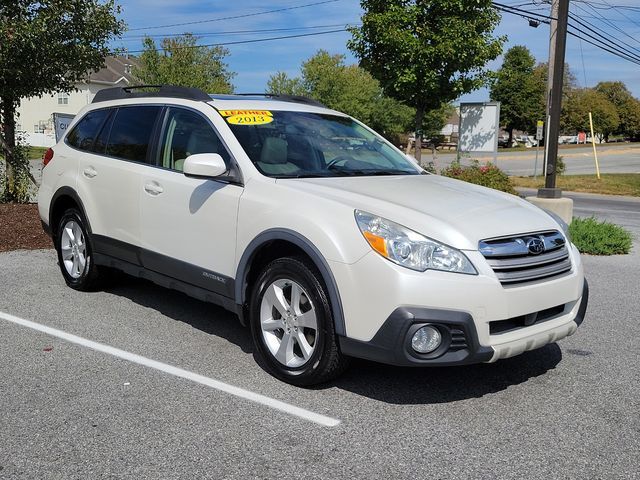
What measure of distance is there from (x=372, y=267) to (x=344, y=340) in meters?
0.47

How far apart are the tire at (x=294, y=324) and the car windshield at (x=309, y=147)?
77 centimetres

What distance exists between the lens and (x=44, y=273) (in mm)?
7215

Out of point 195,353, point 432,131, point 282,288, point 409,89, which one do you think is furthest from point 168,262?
point 432,131

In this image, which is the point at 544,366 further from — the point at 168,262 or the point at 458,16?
the point at 458,16

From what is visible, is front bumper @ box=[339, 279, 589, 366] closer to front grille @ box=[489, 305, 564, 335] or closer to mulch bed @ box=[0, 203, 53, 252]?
front grille @ box=[489, 305, 564, 335]

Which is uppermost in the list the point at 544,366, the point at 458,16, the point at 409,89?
the point at 458,16

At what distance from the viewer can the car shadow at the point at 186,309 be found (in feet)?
17.2

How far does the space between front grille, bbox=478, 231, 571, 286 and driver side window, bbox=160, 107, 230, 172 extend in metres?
2.13

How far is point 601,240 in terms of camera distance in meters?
9.32

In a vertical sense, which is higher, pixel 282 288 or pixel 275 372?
pixel 282 288

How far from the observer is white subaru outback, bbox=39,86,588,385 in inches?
142

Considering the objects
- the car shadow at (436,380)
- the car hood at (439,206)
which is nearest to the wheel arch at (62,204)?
the car hood at (439,206)

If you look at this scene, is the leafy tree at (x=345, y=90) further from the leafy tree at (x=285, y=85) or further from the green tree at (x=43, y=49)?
the green tree at (x=43, y=49)

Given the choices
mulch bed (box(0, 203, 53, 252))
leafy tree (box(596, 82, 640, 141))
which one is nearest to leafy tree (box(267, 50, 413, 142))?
mulch bed (box(0, 203, 53, 252))
